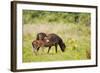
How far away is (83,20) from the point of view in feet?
7.30

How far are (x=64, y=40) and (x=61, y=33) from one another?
75 mm

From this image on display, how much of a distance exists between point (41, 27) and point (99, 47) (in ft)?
2.29

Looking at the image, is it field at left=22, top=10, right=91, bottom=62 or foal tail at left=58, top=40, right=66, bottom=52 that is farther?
foal tail at left=58, top=40, right=66, bottom=52

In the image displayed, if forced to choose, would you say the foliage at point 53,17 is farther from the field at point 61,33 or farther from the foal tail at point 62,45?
the foal tail at point 62,45

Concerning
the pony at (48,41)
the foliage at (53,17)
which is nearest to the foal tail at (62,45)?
the pony at (48,41)

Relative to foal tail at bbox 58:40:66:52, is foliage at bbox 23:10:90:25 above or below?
above

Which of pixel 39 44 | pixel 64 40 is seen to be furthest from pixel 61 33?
pixel 39 44

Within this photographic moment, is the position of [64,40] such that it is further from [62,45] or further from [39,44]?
[39,44]

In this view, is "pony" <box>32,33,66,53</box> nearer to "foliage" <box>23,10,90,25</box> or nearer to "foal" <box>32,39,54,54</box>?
"foal" <box>32,39,54,54</box>

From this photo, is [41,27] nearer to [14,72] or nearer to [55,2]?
[55,2]

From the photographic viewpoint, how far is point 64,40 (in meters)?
2.13

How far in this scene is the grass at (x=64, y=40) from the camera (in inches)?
77.7

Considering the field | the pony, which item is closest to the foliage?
the field

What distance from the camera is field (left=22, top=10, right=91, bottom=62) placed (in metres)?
1.97
